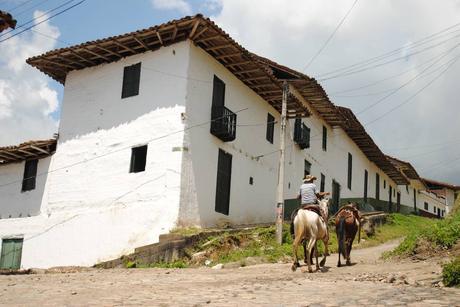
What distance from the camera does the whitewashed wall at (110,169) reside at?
17906 mm

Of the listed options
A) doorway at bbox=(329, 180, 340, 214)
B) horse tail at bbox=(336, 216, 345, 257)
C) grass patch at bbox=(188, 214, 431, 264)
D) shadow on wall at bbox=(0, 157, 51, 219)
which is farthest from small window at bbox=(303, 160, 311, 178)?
horse tail at bbox=(336, 216, 345, 257)

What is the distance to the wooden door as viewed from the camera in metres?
21.0

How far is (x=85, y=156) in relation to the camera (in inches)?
792

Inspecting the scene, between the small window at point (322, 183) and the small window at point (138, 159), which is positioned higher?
the small window at point (322, 183)

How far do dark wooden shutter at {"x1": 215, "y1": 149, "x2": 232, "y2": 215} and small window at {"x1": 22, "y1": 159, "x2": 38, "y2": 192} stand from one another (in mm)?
7416

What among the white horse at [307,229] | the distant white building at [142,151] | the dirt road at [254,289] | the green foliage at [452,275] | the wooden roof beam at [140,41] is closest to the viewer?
the dirt road at [254,289]

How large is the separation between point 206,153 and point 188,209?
7.47 ft

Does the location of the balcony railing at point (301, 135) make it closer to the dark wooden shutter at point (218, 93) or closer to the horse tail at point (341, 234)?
the dark wooden shutter at point (218, 93)

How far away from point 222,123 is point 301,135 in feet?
26.1

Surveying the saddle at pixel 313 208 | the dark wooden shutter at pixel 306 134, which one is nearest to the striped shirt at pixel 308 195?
the saddle at pixel 313 208

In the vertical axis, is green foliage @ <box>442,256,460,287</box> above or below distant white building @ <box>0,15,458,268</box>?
below

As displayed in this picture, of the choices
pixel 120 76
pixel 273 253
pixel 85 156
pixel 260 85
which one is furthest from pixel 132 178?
pixel 260 85

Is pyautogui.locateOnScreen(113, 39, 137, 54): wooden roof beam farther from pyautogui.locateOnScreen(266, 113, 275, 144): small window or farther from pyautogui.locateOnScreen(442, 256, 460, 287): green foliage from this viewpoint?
pyautogui.locateOnScreen(442, 256, 460, 287): green foliage

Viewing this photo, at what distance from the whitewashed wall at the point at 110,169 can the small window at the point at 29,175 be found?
121 centimetres
